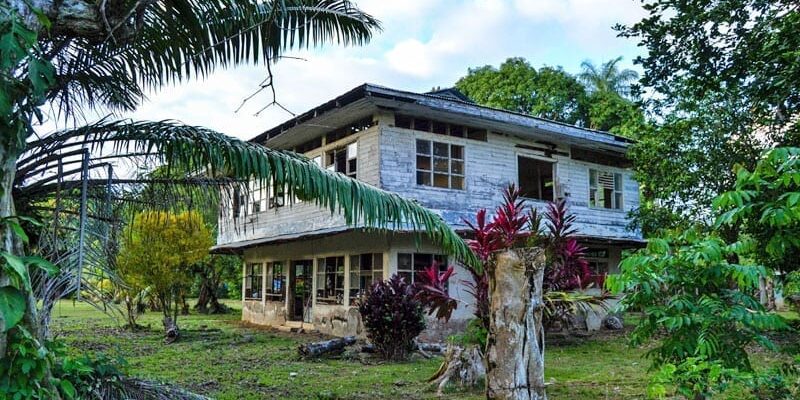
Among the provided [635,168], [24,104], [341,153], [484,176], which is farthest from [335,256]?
[24,104]

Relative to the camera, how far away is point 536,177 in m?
16.8

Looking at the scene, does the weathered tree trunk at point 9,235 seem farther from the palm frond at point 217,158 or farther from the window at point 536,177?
the window at point 536,177

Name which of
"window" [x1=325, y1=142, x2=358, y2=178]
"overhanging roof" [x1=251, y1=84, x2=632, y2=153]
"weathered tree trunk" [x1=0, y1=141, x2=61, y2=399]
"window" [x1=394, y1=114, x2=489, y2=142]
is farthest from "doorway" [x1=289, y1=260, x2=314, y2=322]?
"weathered tree trunk" [x1=0, y1=141, x2=61, y2=399]

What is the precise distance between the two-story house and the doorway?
0.10 feet

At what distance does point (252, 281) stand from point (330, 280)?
5.21m

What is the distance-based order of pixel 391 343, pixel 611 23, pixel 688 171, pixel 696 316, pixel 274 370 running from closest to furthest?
1. pixel 696 316
2. pixel 611 23
3. pixel 274 370
4. pixel 391 343
5. pixel 688 171

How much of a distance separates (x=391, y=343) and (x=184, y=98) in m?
5.94

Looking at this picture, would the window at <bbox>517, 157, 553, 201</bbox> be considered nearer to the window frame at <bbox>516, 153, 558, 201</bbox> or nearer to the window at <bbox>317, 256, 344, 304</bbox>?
the window frame at <bbox>516, 153, 558, 201</bbox>

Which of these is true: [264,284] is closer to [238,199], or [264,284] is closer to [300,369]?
[300,369]

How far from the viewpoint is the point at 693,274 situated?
3.88 m

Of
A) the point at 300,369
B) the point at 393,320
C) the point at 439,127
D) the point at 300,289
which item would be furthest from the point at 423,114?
the point at 300,289

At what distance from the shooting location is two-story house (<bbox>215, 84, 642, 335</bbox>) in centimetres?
1274

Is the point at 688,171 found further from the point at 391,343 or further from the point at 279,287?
the point at 279,287

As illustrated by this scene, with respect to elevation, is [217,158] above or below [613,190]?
below
